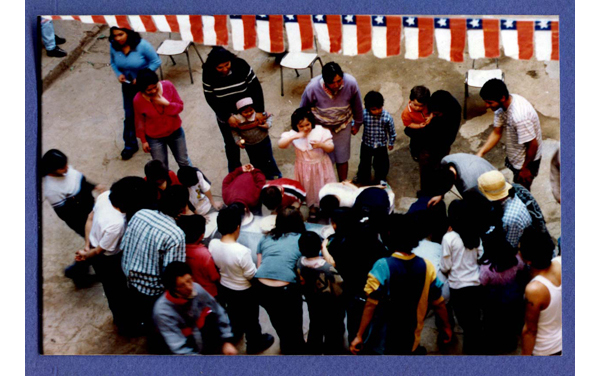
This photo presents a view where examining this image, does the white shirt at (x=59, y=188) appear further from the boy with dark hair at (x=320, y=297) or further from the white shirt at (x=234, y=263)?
the boy with dark hair at (x=320, y=297)

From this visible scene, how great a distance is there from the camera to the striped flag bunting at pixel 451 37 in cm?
451

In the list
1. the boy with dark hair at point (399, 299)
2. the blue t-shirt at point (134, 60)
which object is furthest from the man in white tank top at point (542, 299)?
the blue t-shirt at point (134, 60)

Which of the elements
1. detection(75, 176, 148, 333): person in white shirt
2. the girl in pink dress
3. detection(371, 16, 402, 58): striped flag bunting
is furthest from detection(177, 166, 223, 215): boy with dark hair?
detection(371, 16, 402, 58): striped flag bunting

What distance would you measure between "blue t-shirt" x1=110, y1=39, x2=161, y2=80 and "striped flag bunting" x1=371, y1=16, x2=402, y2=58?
1.75m

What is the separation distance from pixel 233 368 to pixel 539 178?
106 inches

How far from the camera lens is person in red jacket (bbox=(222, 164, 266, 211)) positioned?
4.59m

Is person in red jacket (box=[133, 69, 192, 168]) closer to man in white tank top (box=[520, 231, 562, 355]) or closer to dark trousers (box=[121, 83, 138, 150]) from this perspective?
dark trousers (box=[121, 83, 138, 150])

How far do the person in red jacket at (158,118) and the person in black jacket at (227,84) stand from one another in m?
0.28

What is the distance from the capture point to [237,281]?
13.9 feet

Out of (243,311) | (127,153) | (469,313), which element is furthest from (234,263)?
(127,153)

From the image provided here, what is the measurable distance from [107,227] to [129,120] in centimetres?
142

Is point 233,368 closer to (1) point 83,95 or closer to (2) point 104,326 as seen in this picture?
(2) point 104,326

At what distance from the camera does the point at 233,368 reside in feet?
14.6
